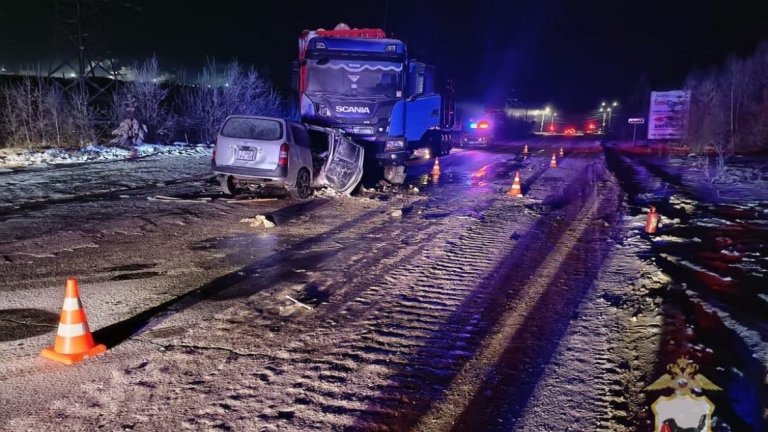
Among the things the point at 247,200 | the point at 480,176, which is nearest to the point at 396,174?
the point at 480,176

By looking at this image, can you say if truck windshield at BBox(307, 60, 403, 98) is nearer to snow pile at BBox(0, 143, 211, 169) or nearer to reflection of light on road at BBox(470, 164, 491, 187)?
reflection of light on road at BBox(470, 164, 491, 187)

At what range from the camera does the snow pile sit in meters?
17.3

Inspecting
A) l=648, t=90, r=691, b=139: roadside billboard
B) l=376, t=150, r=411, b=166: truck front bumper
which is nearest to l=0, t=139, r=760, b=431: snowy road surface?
l=376, t=150, r=411, b=166: truck front bumper

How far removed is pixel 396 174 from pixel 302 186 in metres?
4.39

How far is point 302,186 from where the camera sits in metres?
11.6

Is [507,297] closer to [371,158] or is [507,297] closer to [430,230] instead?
[430,230]

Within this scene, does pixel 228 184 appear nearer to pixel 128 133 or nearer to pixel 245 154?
pixel 245 154

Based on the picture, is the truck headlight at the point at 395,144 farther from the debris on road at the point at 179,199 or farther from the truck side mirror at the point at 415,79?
the debris on road at the point at 179,199

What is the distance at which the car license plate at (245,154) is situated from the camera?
10.7 m

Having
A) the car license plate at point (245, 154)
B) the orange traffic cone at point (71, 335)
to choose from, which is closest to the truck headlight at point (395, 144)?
the car license plate at point (245, 154)

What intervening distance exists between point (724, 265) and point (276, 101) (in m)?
32.1

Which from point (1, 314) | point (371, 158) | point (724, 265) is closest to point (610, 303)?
point (724, 265)

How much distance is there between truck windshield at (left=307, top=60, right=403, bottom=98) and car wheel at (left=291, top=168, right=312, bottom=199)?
151 inches

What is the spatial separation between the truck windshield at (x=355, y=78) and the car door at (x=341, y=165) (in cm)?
260
